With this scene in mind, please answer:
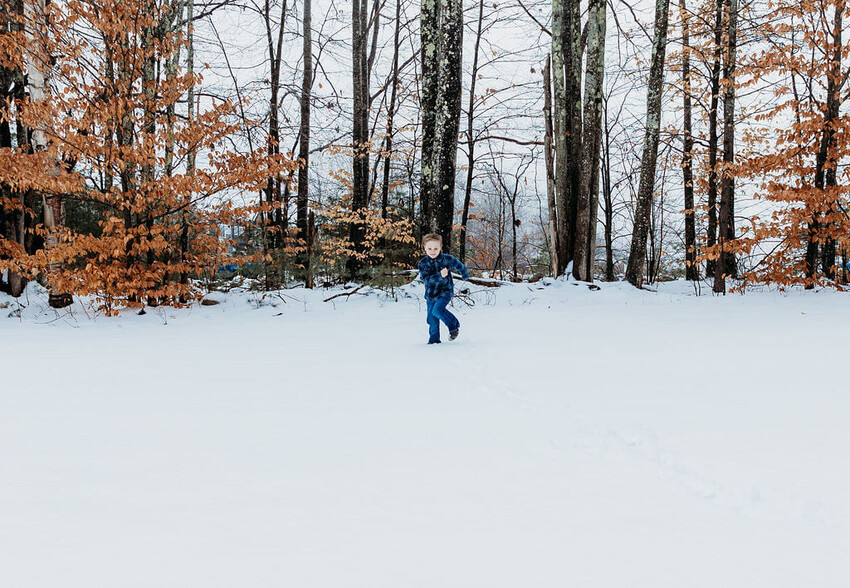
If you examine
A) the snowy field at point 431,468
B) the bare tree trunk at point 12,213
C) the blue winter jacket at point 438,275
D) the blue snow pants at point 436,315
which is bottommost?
the snowy field at point 431,468

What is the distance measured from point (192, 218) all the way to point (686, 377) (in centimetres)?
745

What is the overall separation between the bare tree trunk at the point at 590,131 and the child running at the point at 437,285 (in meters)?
5.24

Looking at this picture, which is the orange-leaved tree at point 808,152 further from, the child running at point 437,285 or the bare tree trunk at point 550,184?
the child running at point 437,285

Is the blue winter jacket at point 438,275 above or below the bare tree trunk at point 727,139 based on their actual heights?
below

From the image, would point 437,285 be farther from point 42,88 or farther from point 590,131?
point 42,88

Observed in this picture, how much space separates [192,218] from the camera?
27.4 ft

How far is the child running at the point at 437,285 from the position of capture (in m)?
5.67

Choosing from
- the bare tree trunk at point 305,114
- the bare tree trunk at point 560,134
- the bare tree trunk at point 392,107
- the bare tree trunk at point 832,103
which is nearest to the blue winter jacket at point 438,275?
the bare tree trunk at point 560,134

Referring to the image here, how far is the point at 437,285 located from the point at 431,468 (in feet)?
11.7

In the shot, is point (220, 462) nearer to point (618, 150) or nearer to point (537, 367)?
point (537, 367)

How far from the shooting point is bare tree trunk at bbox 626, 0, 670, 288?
34.2 ft

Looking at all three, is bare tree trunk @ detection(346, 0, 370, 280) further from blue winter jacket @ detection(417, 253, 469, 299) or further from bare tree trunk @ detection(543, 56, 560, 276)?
blue winter jacket @ detection(417, 253, 469, 299)

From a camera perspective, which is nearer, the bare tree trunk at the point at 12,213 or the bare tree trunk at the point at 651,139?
the bare tree trunk at the point at 12,213

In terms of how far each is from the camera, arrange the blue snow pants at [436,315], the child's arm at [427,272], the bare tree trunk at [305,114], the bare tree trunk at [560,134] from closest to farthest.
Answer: the blue snow pants at [436,315] → the child's arm at [427,272] → the bare tree trunk at [560,134] → the bare tree trunk at [305,114]
